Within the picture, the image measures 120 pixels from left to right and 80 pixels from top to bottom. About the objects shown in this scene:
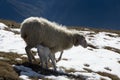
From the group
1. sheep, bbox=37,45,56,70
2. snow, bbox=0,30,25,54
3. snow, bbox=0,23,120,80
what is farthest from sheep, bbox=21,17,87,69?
snow, bbox=0,30,25,54

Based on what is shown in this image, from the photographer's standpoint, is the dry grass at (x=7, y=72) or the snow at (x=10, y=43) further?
the snow at (x=10, y=43)

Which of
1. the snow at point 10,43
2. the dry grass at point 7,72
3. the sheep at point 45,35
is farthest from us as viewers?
the snow at point 10,43

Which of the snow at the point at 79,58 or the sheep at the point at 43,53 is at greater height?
the snow at the point at 79,58

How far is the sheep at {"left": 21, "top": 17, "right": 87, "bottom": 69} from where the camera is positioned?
97.9 ft

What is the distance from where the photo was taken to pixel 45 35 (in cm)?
3055

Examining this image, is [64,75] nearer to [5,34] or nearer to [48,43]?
[48,43]

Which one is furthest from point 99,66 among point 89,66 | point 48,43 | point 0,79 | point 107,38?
point 107,38

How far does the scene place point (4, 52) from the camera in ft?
108

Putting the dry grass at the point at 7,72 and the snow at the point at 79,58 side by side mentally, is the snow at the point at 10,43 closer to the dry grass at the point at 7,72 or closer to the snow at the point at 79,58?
the snow at the point at 79,58

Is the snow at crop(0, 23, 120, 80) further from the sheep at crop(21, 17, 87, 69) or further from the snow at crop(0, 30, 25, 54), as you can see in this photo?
the sheep at crop(21, 17, 87, 69)

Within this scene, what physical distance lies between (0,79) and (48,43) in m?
7.33

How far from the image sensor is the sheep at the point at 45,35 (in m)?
29.8

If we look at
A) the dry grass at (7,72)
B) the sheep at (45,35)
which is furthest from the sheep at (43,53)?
the dry grass at (7,72)

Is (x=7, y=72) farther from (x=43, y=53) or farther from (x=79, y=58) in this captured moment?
(x=79, y=58)
